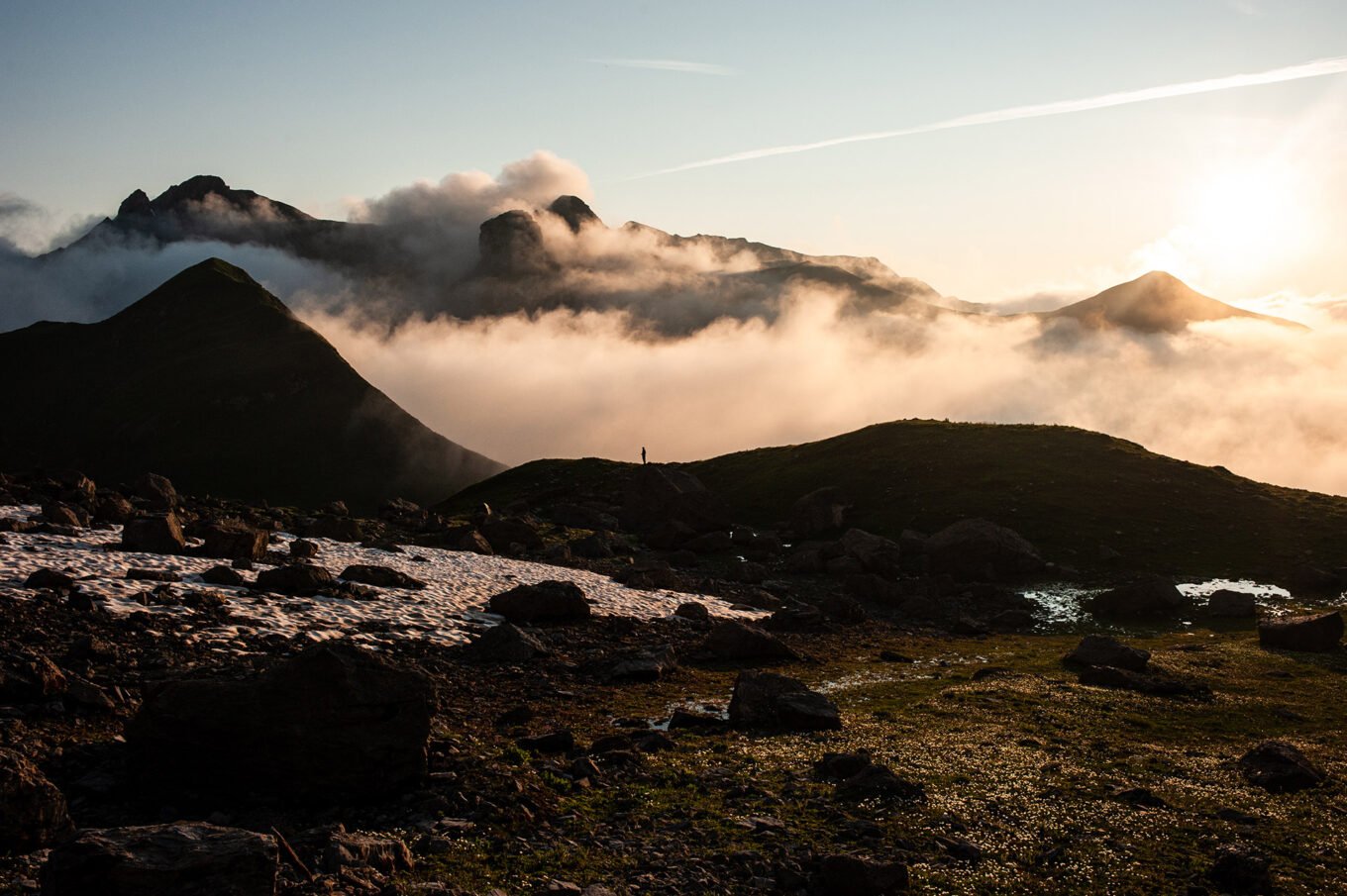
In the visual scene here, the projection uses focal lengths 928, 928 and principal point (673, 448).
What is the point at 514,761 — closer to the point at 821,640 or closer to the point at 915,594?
the point at 821,640

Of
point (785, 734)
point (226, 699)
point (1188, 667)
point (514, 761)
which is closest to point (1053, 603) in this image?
point (1188, 667)

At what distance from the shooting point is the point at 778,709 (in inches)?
1220

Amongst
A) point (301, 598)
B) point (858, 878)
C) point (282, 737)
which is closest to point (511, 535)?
point (301, 598)

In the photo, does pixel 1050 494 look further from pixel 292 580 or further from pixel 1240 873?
pixel 1240 873

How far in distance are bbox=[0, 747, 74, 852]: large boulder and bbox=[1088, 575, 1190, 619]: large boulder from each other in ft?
236

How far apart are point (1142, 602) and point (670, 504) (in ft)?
161

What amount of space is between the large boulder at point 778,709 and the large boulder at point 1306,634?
38381 millimetres

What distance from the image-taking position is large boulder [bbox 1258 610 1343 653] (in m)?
54.4

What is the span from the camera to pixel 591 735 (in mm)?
28609

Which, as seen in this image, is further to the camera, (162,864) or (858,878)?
(858,878)

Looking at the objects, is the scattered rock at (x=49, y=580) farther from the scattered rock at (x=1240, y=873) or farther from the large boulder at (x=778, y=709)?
the scattered rock at (x=1240, y=873)

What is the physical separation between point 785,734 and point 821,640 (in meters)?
26.4

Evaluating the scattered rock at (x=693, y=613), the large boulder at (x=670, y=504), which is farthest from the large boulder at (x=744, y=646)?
the large boulder at (x=670, y=504)

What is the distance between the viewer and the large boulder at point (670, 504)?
335ft
